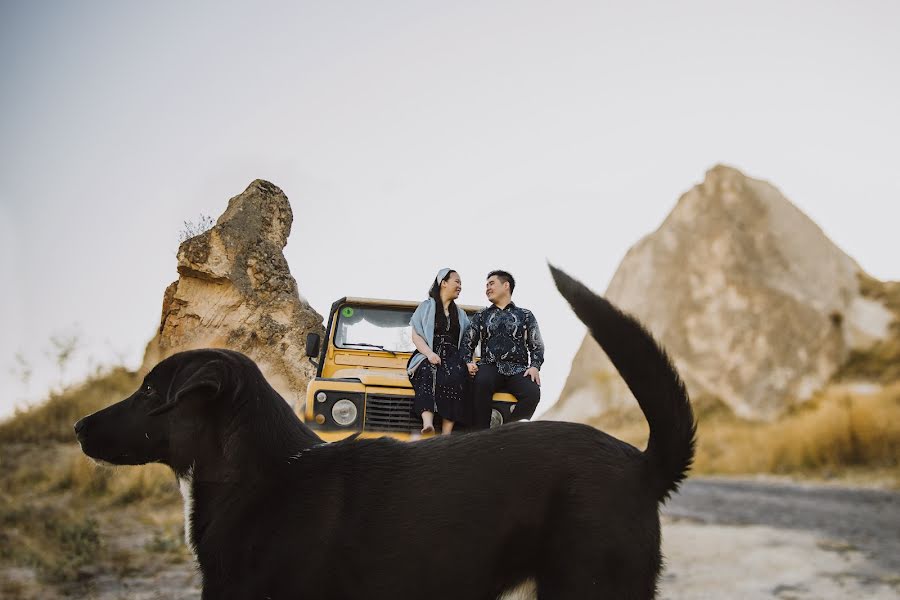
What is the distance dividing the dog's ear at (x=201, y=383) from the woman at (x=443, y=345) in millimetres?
1739

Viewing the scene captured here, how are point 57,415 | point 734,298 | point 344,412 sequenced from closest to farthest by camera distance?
1. point 344,412
2. point 57,415
3. point 734,298

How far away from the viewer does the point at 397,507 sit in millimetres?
2316

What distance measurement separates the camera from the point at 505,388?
425 centimetres

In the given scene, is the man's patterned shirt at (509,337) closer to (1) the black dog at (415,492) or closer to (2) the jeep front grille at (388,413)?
(2) the jeep front grille at (388,413)

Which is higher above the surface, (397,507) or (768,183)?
(768,183)

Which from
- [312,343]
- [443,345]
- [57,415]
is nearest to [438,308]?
[443,345]

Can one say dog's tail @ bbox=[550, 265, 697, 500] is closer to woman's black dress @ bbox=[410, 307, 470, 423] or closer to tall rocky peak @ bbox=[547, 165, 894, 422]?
woman's black dress @ bbox=[410, 307, 470, 423]

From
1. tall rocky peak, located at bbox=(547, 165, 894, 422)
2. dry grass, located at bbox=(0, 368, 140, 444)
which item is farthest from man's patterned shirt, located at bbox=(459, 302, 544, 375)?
tall rocky peak, located at bbox=(547, 165, 894, 422)

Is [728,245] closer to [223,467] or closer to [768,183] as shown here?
[768,183]

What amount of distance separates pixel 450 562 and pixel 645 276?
2742 cm

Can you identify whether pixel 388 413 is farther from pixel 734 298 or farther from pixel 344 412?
pixel 734 298

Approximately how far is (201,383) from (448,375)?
208cm

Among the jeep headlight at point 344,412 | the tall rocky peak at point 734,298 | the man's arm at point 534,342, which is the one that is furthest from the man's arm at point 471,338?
the tall rocky peak at point 734,298

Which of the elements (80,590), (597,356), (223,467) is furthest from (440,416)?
(597,356)
